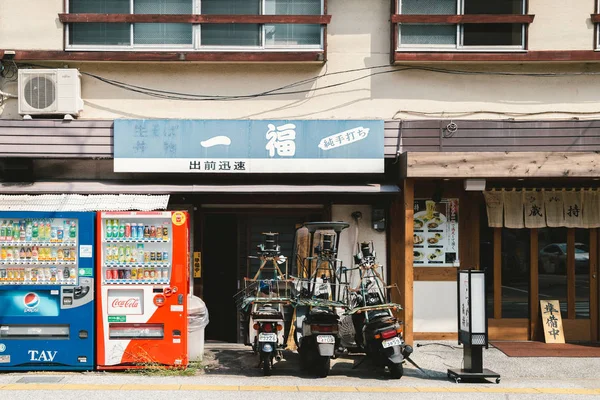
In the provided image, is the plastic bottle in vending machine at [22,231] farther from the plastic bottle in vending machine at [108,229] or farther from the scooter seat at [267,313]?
the scooter seat at [267,313]

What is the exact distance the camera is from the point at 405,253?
10.3m

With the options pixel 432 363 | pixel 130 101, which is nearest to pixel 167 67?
pixel 130 101

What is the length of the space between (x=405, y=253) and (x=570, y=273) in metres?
3.89

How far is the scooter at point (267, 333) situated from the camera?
8.91 m

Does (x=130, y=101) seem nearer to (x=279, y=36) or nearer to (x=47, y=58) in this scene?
(x=47, y=58)

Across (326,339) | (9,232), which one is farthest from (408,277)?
(9,232)

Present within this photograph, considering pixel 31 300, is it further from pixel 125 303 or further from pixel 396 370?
pixel 396 370

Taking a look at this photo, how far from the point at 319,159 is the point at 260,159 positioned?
105cm

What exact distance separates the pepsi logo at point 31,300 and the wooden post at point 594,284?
996cm

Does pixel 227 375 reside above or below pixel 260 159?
below

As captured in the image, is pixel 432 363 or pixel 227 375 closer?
pixel 227 375

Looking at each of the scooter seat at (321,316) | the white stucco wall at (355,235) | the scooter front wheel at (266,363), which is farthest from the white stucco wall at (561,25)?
the scooter front wheel at (266,363)

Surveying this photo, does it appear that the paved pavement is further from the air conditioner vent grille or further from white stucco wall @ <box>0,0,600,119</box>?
the air conditioner vent grille

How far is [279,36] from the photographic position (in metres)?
11.3
